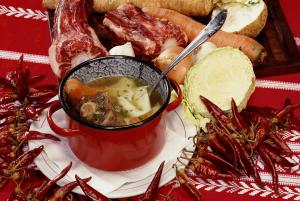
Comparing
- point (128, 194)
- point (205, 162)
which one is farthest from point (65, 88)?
point (205, 162)

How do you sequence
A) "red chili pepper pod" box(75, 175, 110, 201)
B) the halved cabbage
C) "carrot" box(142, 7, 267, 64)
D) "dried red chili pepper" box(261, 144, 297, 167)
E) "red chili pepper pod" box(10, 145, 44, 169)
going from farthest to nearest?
1. "carrot" box(142, 7, 267, 64)
2. the halved cabbage
3. "dried red chili pepper" box(261, 144, 297, 167)
4. "red chili pepper pod" box(10, 145, 44, 169)
5. "red chili pepper pod" box(75, 175, 110, 201)

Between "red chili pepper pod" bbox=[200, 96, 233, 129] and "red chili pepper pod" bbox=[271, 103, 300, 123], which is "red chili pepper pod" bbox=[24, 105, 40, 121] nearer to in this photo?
"red chili pepper pod" bbox=[200, 96, 233, 129]

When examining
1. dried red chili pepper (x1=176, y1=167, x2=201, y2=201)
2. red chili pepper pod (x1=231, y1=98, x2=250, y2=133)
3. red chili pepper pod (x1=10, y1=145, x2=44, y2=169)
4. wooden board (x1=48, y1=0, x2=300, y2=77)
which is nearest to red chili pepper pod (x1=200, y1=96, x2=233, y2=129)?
red chili pepper pod (x1=231, y1=98, x2=250, y2=133)

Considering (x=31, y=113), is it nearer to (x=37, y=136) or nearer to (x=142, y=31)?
(x=37, y=136)

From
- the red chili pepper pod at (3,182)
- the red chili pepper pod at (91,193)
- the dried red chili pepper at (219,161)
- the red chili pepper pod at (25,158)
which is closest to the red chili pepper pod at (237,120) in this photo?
the dried red chili pepper at (219,161)

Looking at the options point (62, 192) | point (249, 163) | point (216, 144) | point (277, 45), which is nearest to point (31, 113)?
point (62, 192)
